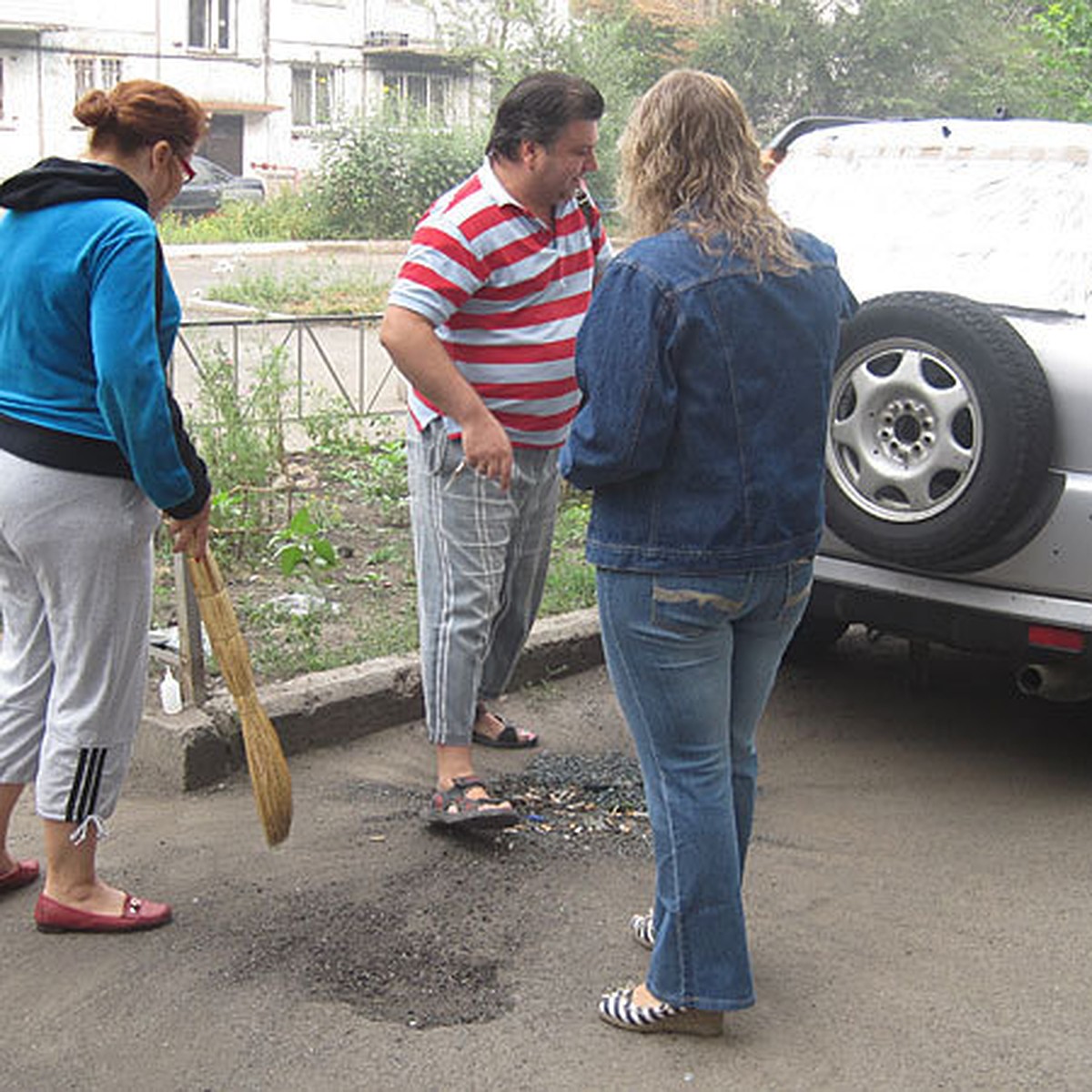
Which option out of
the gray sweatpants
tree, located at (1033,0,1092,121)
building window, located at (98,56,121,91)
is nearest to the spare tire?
the gray sweatpants

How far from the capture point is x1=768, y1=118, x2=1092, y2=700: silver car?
4.33 m

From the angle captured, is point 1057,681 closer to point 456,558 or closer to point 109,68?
point 456,558

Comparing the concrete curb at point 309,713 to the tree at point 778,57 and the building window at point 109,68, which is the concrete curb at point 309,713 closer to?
the tree at point 778,57

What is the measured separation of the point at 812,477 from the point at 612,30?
96.1 feet

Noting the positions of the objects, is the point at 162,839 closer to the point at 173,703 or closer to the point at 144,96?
the point at 173,703

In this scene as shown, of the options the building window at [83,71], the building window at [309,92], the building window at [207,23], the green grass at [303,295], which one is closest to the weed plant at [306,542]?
the green grass at [303,295]

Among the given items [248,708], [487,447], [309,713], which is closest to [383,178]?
[309,713]

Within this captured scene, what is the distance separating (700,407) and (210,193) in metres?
29.9

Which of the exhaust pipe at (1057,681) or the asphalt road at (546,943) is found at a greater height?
the exhaust pipe at (1057,681)

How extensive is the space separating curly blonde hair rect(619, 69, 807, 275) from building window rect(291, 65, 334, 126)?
40.7m

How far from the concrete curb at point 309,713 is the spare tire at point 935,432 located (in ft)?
4.49

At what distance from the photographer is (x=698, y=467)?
3.05 meters

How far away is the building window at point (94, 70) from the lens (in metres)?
38.4

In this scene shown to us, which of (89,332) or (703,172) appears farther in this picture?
(89,332)
